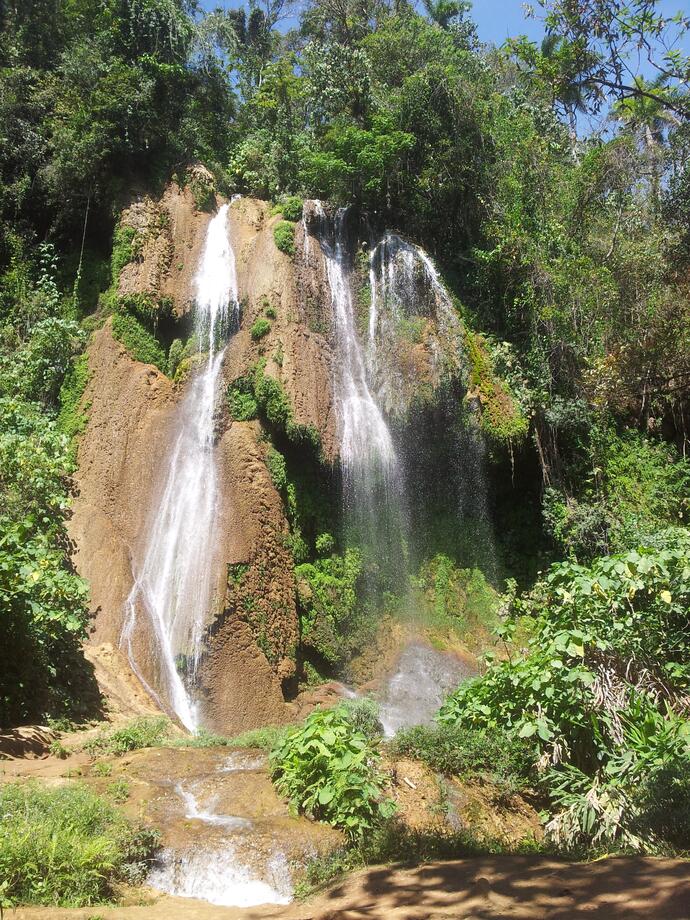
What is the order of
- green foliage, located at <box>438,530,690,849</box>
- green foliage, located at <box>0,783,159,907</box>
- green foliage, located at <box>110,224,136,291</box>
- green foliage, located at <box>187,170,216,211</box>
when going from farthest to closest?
green foliage, located at <box>187,170,216,211</box>
green foliage, located at <box>110,224,136,291</box>
green foliage, located at <box>438,530,690,849</box>
green foliage, located at <box>0,783,159,907</box>

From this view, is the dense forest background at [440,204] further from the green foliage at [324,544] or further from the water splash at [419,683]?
the green foliage at [324,544]

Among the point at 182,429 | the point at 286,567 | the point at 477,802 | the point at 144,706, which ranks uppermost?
the point at 182,429

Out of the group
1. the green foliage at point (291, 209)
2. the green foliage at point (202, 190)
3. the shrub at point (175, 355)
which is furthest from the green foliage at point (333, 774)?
the green foliage at point (202, 190)

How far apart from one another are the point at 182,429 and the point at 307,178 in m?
8.71

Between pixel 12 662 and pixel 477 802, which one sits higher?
pixel 12 662

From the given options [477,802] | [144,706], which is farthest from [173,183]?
[477,802]

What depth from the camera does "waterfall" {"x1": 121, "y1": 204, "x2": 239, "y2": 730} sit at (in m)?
12.4

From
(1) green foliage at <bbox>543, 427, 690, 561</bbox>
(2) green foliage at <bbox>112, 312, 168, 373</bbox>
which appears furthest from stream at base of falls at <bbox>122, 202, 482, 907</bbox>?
(1) green foliage at <bbox>543, 427, 690, 561</bbox>

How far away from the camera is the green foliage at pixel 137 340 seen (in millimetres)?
16984

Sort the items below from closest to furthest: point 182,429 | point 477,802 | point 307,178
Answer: point 477,802
point 182,429
point 307,178

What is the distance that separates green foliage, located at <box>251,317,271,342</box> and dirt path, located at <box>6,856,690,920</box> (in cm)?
1238

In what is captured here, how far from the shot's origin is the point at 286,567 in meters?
14.0

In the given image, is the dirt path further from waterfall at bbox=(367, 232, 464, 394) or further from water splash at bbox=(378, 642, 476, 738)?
waterfall at bbox=(367, 232, 464, 394)

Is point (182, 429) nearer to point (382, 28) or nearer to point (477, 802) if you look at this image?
point (477, 802)
